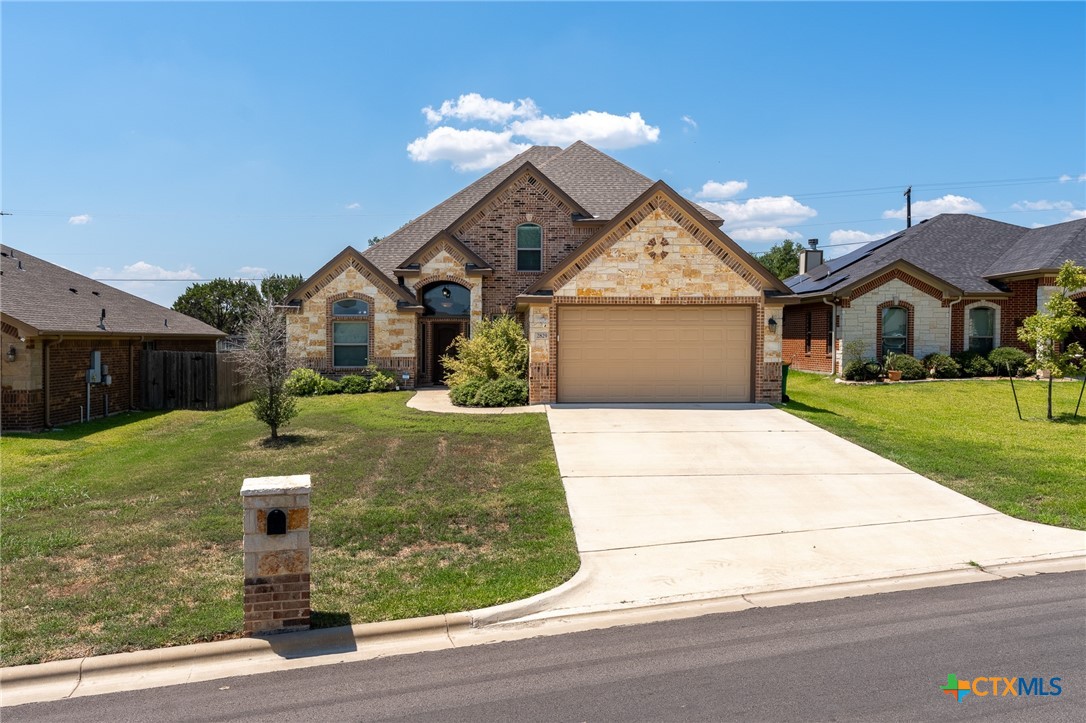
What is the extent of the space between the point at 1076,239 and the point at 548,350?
21145mm

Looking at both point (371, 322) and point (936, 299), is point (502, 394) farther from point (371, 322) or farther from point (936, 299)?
point (936, 299)

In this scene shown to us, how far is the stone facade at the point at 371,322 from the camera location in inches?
951

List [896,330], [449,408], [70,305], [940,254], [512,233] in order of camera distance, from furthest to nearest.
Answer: [940,254] < [896,330] < [512,233] < [70,305] < [449,408]

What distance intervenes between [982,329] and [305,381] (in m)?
23.7

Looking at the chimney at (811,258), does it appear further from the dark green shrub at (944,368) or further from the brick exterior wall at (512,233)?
the brick exterior wall at (512,233)

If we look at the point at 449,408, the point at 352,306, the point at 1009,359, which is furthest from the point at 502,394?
the point at 1009,359

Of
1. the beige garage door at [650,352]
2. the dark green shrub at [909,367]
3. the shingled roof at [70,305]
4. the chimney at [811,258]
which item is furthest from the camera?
the chimney at [811,258]

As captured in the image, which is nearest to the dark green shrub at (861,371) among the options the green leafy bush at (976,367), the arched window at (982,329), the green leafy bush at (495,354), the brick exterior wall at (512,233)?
the green leafy bush at (976,367)

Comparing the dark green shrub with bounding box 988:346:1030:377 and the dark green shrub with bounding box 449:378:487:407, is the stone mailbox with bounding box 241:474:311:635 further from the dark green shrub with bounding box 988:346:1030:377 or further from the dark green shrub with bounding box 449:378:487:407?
the dark green shrub with bounding box 988:346:1030:377

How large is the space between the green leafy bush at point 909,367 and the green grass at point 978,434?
3.56 ft

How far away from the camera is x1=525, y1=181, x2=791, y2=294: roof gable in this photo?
695 inches

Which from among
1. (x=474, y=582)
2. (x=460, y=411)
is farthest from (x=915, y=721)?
(x=460, y=411)

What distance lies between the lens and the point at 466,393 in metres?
18.8

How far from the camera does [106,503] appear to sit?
9727mm
